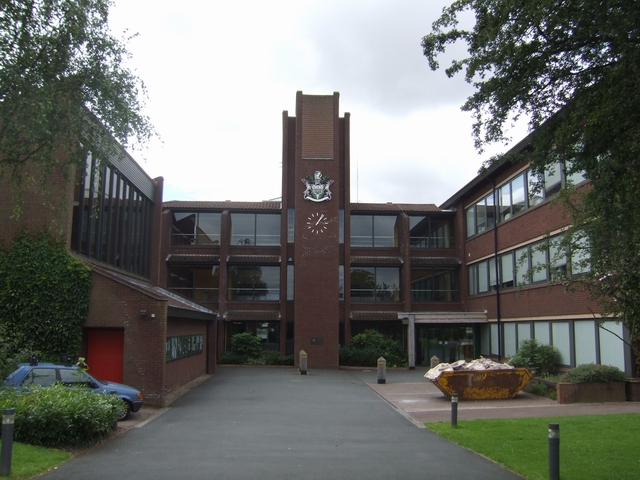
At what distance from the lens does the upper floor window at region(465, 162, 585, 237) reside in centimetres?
2378

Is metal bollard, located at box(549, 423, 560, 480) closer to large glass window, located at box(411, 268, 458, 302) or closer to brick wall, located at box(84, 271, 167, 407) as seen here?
brick wall, located at box(84, 271, 167, 407)

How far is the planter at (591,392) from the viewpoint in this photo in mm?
18312

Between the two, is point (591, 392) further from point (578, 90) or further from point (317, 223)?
point (317, 223)

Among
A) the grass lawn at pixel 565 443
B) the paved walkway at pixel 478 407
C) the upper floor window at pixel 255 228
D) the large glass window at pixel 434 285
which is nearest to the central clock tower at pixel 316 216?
the upper floor window at pixel 255 228

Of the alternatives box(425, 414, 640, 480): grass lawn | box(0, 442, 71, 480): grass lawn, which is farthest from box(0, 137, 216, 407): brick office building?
box(425, 414, 640, 480): grass lawn

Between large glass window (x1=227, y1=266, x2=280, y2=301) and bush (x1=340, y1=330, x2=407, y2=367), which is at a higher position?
large glass window (x1=227, y1=266, x2=280, y2=301)

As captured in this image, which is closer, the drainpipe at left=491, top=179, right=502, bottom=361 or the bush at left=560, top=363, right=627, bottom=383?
the bush at left=560, top=363, right=627, bottom=383

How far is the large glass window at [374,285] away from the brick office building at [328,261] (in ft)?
0.20

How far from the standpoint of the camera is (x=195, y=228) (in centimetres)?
3884

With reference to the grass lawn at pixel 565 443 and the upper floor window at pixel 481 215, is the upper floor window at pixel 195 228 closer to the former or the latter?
the upper floor window at pixel 481 215

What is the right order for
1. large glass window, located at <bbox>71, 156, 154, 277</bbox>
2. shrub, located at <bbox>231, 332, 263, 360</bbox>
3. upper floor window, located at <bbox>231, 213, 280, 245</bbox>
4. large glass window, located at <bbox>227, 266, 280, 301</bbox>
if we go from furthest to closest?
upper floor window, located at <bbox>231, 213, 280, 245</bbox> < large glass window, located at <bbox>227, 266, 280, 301</bbox> < shrub, located at <bbox>231, 332, 263, 360</bbox> < large glass window, located at <bbox>71, 156, 154, 277</bbox>

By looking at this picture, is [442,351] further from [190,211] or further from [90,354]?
[90,354]

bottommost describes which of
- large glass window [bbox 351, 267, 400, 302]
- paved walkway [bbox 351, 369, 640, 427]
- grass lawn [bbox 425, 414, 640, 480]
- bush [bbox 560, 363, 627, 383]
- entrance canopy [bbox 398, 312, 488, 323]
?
paved walkway [bbox 351, 369, 640, 427]

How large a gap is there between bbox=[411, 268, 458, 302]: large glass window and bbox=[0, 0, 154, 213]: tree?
28.5 meters
